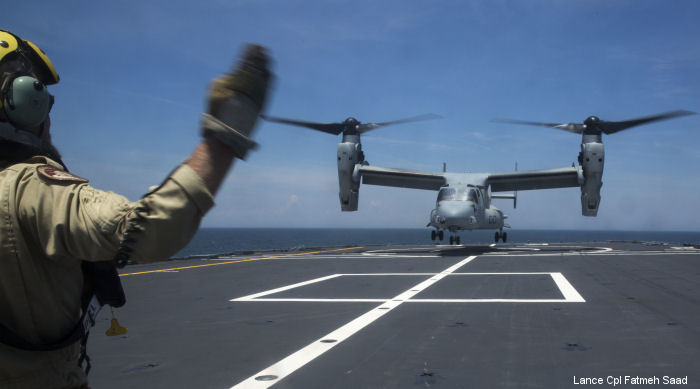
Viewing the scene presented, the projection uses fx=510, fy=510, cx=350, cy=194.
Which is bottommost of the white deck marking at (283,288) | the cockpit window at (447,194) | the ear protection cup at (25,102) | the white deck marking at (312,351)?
the white deck marking at (283,288)

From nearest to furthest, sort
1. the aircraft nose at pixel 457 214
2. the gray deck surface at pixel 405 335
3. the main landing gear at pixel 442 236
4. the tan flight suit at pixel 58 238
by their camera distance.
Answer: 1. the tan flight suit at pixel 58 238
2. the gray deck surface at pixel 405 335
3. the aircraft nose at pixel 457 214
4. the main landing gear at pixel 442 236

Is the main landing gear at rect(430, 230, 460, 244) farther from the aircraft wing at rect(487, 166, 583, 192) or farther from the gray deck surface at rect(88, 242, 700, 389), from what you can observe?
the gray deck surface at rect(88, 242, 700, 389)

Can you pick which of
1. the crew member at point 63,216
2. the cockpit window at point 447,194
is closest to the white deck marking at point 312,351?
the crew member at point 63,216

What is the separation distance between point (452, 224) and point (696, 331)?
16.9 m

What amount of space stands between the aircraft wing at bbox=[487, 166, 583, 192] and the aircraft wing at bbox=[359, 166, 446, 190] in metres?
3.03

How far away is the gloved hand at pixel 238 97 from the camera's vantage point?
4.55 feet

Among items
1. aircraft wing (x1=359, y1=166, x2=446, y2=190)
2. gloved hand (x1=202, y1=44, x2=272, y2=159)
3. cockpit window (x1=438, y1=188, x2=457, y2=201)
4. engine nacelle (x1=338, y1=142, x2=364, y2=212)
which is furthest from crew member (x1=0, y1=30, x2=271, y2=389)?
aircraft wing (x1=359, y1=166, x2=446, y2=190)

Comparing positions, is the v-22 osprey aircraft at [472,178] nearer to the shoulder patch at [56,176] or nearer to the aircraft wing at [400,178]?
the aircraft wing at [400,178]

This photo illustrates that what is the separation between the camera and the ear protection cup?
1.55 metres

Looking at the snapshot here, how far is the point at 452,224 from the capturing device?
22.6 metres

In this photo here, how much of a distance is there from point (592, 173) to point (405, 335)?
20760 millimetres

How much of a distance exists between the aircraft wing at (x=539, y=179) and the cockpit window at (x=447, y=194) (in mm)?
4114

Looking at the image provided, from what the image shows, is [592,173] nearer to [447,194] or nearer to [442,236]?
[447,194]

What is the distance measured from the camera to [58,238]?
1413 millimetres
